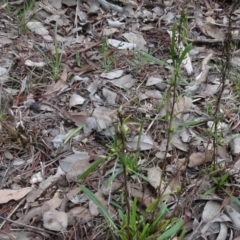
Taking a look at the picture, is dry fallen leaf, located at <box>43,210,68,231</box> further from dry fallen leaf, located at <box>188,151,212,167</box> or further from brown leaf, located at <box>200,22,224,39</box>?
brown leaf, located at <box>200,22,224,39</box>

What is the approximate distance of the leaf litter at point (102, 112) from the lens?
68.3 inches

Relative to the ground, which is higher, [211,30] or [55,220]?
[211,30]

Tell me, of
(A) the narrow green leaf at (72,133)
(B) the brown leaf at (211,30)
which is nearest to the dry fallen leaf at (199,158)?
(A) the narrow green leaf at (72,133)

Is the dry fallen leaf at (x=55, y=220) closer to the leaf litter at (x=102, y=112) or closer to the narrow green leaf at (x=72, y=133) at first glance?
the leaf litter at (x=102, y=112)

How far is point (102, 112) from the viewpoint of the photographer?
213 cm

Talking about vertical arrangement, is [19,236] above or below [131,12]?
below

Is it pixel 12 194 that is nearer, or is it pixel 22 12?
pixel 12 194

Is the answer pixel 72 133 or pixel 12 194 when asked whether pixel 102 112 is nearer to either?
pixel 72 133

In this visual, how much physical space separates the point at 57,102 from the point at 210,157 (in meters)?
0.73

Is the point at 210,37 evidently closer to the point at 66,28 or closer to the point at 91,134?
the point at 66,28

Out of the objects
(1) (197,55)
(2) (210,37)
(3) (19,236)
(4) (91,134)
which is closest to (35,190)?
(3) (19,236)

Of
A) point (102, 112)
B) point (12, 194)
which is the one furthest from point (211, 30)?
point (12, 194)

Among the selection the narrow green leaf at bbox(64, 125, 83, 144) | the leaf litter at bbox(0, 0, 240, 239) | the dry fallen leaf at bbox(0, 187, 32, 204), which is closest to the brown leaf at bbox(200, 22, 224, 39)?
the leaf litter at bbox(0, 0, 240, 239)

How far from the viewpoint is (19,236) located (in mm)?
1649
